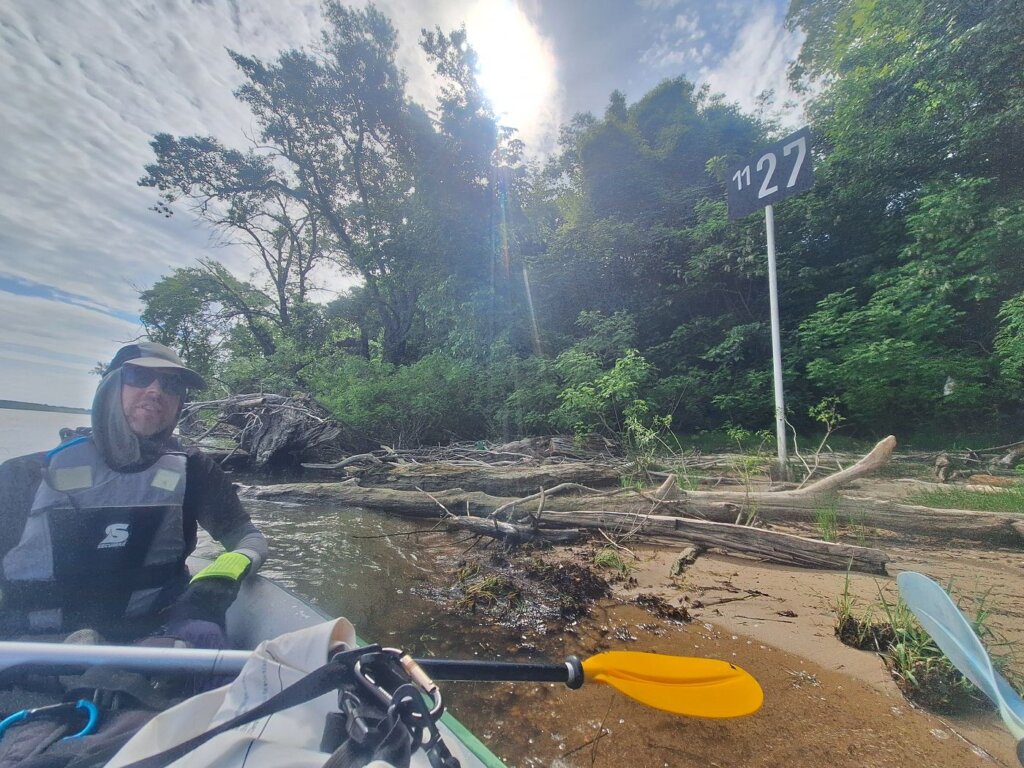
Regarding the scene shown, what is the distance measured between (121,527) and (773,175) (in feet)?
25.2

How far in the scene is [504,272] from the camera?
10.7 m

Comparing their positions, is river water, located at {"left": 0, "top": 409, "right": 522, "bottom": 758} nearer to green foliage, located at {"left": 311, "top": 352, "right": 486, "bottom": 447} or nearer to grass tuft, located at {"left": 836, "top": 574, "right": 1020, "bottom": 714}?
grass tuft, located at {"left": 836, "top": 574, "right": 1020, "bottom": 714}

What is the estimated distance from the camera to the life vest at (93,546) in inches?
55.5

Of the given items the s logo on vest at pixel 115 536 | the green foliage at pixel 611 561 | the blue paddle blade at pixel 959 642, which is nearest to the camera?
the blue paddle blade at pixel 959 642

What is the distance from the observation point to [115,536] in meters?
1.54

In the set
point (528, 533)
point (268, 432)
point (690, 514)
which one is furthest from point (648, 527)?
point (268, 432)

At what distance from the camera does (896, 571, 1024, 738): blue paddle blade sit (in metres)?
1.29

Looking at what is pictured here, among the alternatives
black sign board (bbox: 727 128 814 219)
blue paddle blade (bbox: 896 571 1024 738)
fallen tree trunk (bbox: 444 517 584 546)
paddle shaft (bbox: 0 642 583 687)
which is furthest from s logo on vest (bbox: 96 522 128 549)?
black sign board (bbox: 727 128 814 219)

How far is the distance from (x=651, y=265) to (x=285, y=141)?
41.8 ft

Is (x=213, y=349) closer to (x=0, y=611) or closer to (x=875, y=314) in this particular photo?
(x=0, y=611)

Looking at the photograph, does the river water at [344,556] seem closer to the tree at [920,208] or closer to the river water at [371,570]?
the river water at [371,570]

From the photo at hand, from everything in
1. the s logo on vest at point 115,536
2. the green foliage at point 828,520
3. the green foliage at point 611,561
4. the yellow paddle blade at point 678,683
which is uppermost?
the s logo on vest at point 115,536

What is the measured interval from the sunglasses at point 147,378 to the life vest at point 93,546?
29cm

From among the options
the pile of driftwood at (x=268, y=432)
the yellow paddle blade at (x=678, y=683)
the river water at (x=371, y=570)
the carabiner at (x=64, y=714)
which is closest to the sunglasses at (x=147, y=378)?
the river water at (x=371, y=570)
